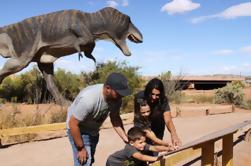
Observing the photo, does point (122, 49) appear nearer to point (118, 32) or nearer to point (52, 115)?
point (118, 32)

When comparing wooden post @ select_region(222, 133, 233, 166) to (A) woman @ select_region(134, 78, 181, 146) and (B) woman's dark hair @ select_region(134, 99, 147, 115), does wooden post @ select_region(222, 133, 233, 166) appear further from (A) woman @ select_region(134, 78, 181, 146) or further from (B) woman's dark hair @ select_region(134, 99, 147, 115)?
(B) woman's dark hair @ select_region(134, 99, 147, 115)

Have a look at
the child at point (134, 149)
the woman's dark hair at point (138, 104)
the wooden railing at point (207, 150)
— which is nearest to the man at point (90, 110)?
the child at point (134, 149)

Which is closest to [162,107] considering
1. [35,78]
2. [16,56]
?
[16,56]

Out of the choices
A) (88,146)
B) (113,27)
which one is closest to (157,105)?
(88,146)

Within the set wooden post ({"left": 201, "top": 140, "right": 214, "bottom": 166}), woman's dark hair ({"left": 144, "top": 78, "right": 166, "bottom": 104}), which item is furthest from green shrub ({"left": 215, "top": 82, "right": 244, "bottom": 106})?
woman's dark hair ({"left": 144, "top": 78, "right": 166, "bottom": 104})

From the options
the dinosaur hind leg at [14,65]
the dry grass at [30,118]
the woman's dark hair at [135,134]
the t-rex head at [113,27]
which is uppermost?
the t-rex head at [113,27]

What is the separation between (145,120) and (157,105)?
0.22 metres

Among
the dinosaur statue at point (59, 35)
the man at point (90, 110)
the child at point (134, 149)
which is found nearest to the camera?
the man at point (90, 110)

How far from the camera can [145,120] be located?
5.59 m

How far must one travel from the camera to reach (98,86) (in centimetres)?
484

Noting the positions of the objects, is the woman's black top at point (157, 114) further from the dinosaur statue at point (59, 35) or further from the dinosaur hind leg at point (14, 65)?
the dinosaur hind leg at point (14, 65)

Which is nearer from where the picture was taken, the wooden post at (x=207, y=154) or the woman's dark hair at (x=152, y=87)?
the woman's dark hair at (x=152, y=87)

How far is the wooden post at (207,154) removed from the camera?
5.64 meters

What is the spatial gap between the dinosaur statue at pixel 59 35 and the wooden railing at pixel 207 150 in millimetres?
6955
